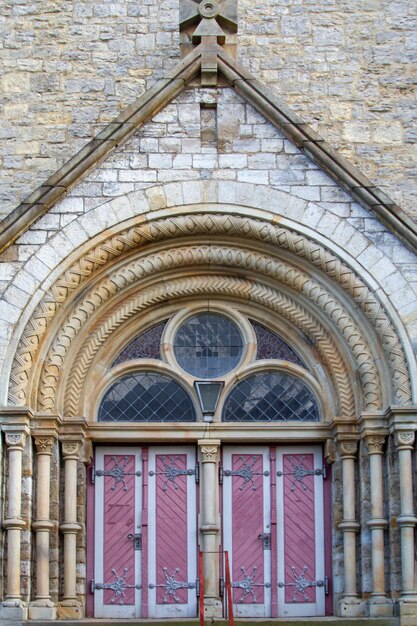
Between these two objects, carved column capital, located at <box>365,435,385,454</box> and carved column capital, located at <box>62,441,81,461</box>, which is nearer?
carved column capital, located at <box>365,435,385,454</box>

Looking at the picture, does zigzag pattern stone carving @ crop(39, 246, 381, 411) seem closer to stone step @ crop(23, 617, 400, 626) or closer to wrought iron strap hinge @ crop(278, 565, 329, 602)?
wrought iron strap hinge @ crop(278, 565, 329, 602)

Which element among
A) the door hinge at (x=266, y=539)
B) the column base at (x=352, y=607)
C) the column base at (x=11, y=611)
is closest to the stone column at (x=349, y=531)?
the column base at (x=352, y=607)

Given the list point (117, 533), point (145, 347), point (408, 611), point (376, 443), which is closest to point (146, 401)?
point (145, 347)

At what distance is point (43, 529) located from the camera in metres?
14.3

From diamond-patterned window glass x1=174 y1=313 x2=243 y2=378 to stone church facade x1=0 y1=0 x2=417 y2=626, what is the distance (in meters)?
0.02

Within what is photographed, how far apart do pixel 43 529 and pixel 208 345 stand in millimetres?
2516

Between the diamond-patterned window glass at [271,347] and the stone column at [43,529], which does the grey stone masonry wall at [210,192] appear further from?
the stone column at [43,529]

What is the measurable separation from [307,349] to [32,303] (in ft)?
9.00

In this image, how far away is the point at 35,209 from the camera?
47.8 feet

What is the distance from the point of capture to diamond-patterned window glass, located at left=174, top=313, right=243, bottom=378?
15398mm

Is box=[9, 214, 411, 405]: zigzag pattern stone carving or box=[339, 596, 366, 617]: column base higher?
box=[9, 214, 411, 405]: zigzag pattern stone carving

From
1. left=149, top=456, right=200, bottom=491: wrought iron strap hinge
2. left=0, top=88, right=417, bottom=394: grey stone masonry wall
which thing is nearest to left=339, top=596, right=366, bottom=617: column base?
left=149, top=456, right=200, bottom=491: wrought iron strap hinge

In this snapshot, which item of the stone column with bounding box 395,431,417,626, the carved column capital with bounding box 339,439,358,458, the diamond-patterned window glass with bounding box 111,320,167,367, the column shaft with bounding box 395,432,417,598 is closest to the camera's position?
the stone column with bounding box 395,431,417,626

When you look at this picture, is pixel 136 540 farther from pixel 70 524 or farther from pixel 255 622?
pixel 255 622
